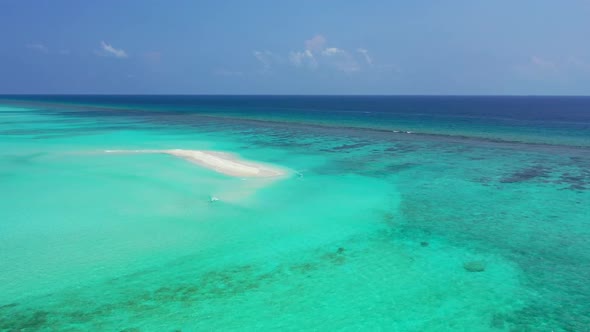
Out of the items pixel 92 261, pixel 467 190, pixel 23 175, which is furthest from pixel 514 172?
pixel 23 175

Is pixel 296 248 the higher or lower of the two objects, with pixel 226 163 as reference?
lower

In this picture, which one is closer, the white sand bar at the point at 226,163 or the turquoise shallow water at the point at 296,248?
the turquoise shallow water at the point at 296,248

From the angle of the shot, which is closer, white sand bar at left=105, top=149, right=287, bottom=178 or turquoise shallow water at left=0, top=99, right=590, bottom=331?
turquoise shallow water at left=0, top=99, right=590, bottom=331

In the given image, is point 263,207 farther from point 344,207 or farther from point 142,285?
point 142,285

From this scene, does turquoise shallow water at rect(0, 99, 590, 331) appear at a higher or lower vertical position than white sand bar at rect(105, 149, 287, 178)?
lower

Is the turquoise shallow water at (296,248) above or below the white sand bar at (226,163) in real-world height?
below
